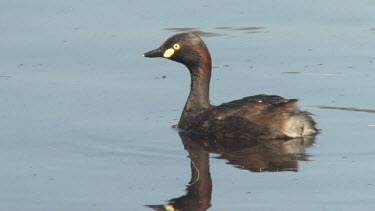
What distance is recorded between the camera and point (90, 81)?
14555 mm

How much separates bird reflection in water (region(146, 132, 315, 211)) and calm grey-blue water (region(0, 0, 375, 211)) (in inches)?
0.9

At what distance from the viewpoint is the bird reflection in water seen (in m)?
10.3

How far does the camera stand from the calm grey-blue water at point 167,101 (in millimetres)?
10578

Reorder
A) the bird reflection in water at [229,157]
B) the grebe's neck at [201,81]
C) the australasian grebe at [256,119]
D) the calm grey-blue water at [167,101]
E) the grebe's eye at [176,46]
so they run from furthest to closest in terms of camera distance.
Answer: the grebe's eye at [176,46]
the grebe's neck at [201,81]
the australasian grebe at [256,119]
the calm grey-blue water at [167,101]
the bird reflection in water at [229,157]

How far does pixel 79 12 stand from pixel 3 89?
356 centimetres

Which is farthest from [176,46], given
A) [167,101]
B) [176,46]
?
[167,101]

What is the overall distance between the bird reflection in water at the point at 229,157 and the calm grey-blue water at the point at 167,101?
0.02 meters

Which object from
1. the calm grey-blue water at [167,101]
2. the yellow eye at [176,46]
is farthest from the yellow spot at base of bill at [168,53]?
the calm grey-blue water at [167,101]

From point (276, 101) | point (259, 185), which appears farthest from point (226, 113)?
point (259, 185)

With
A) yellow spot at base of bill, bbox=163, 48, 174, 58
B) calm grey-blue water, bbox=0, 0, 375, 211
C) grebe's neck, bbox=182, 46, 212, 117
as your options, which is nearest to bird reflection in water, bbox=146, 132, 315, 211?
calm grey-blue water, bbox=0, 0, 375, 211

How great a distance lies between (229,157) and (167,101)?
6.84 feet

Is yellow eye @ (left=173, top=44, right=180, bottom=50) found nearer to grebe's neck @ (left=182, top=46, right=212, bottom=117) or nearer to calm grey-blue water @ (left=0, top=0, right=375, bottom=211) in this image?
grebe's neck @ (left=182, top=46, right=212, bottom=117)

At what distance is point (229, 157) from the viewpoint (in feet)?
39.5

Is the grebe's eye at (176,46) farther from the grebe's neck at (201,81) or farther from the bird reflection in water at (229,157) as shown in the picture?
the bird reflection in water at (229,157)
